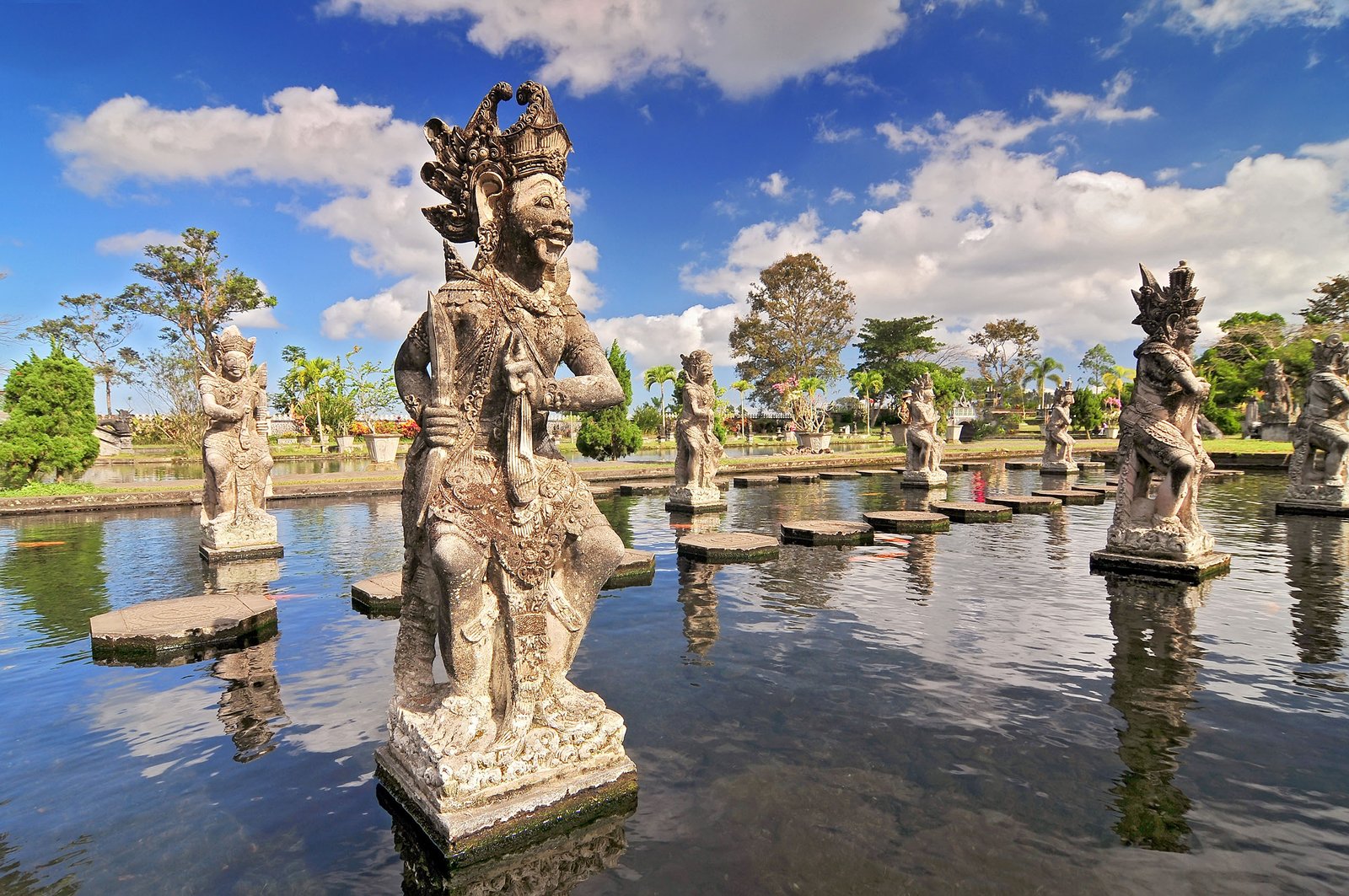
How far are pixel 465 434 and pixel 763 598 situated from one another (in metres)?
3.84

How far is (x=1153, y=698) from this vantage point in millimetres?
3867

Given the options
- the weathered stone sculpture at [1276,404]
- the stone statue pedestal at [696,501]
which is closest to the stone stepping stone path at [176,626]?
the stone statue pedestal at [696,501]

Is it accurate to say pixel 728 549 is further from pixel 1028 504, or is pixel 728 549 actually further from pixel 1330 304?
pixel 1330 304

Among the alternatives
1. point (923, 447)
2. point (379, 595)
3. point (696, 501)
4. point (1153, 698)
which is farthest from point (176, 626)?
point (923, 447)

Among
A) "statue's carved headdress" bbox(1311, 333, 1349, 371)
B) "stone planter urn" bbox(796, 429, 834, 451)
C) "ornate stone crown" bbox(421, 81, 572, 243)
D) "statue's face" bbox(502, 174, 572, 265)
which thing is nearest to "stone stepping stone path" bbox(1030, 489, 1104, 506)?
"statue's carved headdress" bbox(1311, 333, 1349, 371)

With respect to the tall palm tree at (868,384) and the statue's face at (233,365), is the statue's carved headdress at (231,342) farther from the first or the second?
the tall palm tree at (868,384)

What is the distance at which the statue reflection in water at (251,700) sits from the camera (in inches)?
136

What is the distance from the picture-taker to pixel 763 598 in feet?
20.1

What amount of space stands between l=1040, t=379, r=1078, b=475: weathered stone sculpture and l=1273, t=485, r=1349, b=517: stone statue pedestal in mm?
7042

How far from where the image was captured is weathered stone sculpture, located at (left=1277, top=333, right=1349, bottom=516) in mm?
10680

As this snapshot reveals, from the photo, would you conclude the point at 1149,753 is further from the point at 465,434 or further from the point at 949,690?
the point at 465,434

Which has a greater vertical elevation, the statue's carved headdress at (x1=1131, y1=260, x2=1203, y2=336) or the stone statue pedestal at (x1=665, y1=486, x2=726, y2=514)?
the statue's carved headdress at (x1=1131, y1=260, x2=1203, y2=336)

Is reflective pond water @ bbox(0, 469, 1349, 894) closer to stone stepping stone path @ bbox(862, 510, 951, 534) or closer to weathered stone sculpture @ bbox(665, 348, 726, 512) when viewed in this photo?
stone stepping stone path @ bbox(862, 510, 951, 534)

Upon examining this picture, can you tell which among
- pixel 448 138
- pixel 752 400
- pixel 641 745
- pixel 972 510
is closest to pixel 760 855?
pixel 641 745
